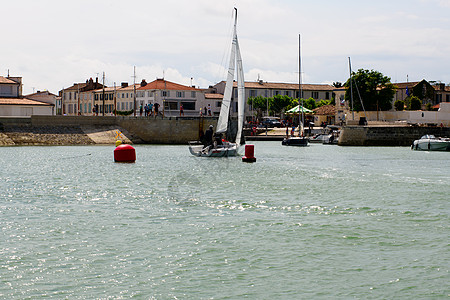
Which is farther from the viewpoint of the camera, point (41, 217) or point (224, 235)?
point (41, 217)

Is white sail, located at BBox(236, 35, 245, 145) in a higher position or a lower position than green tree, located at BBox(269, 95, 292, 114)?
lower

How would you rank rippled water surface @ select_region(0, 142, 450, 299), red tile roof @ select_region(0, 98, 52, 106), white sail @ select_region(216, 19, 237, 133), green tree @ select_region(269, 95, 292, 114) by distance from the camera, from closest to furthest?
rippled water surface @ select_region(0, 142, 450, 299) → white sail @ select_region(216, 19, 237, 133) → red tile roof @ select_region(0, 98, 52, 106) → green tree @ select_region(269, 95, 292, 114)

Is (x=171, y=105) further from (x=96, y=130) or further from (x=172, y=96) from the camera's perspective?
(x=96, y=130)

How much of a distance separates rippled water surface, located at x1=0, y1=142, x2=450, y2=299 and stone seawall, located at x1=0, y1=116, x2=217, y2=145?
55.4 meters

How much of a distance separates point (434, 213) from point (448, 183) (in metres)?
14.4

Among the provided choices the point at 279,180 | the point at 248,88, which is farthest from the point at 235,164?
the point at 248,88

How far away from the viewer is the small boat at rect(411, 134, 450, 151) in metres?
84.7

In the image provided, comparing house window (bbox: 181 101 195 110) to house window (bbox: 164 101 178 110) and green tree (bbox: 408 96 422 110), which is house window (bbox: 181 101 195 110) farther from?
green tree (bbox: 408 96 422 110)

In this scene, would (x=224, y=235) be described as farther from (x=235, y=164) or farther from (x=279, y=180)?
(x=235, y=164)

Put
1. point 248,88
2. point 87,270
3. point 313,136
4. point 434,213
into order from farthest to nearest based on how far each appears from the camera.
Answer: point 248,88 → point 313,136 → point 434,213 → point 87,270

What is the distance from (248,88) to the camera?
174 m

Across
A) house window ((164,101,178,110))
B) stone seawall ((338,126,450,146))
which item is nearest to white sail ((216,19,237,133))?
stone seawall ((338,126,450,146))

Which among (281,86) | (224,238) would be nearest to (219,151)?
(224,238)

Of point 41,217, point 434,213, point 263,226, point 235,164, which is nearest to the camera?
point 263,226
